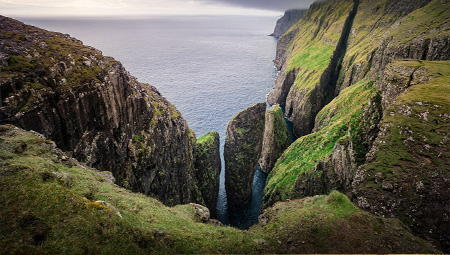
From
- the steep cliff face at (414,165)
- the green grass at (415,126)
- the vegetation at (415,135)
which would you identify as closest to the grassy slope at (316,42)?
the green grass at (415,126)

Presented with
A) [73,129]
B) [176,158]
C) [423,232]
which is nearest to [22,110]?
[73,129]

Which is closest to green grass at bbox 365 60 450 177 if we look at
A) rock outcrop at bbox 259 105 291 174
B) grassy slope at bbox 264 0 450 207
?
grassy slope at bbox 264 0 450 207

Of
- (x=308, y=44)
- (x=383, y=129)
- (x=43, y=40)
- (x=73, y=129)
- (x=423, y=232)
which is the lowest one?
(x=423, y=232)

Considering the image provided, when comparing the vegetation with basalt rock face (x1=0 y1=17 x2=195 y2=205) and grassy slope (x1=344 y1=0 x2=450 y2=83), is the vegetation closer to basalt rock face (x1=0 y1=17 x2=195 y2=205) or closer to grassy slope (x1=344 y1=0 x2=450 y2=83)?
basalt rock face (x1=0 y1=17 x2=195 y2=205)

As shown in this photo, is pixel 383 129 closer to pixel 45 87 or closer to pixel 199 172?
pixel 45 87

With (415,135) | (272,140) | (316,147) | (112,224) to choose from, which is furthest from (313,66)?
(112,224)
